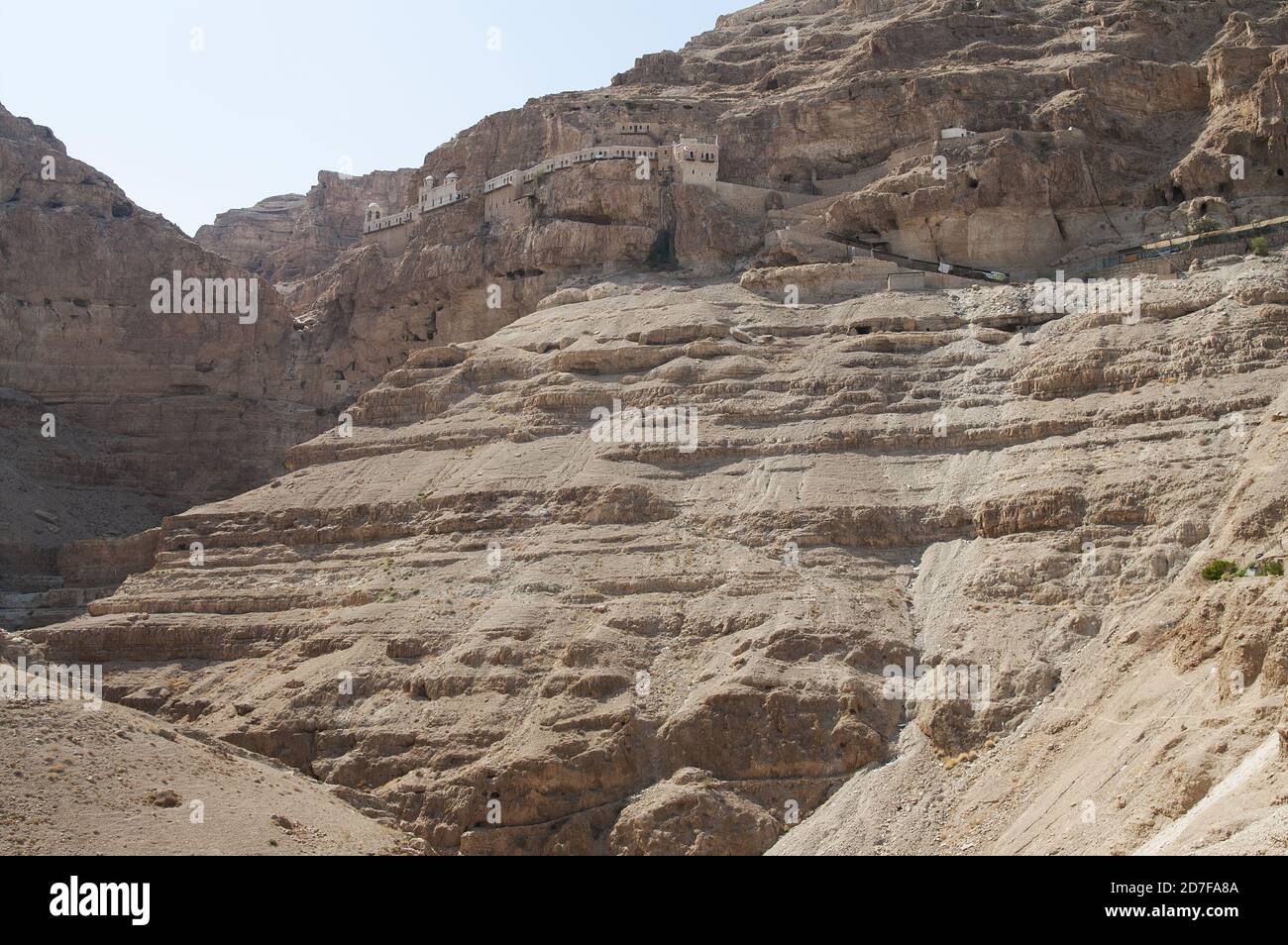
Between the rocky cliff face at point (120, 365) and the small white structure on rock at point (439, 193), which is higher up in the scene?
the small white structure on rock at point (439, 193)

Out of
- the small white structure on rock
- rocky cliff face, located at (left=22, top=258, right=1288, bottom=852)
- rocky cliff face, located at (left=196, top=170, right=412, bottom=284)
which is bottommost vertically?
rocky cliff face, located at (left=22, top=258, right=1288, bottom=852)

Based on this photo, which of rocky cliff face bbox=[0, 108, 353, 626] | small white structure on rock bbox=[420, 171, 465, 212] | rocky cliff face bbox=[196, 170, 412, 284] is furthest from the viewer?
rocky cliff face bbox=[196, 170, 412, 284]

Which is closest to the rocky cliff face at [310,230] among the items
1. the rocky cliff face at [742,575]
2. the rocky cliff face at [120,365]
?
the rocky cliff face at [120,365]

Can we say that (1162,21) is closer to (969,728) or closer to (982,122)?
(982,122)

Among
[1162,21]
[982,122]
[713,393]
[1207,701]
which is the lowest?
[1207,701]

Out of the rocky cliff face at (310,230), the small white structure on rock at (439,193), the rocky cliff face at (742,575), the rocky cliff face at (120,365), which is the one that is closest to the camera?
the rocky cliff face at (742,575)

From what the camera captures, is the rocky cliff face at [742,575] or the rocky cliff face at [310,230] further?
the rocky cliff face at [310,230]

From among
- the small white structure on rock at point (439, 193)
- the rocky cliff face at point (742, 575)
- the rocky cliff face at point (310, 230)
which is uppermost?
the rocky cliff face at point (310, 230)

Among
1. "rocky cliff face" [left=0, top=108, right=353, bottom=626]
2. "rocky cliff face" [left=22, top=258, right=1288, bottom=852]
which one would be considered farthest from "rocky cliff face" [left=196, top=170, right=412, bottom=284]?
"rocky cliff face" [left=22, top=258, right=1288, bottom=852]

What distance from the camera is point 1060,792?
102 feet

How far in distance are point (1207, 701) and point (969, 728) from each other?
7.82 metres

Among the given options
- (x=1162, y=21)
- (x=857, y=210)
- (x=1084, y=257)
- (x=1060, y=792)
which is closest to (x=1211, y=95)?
(x=1162, y=21)

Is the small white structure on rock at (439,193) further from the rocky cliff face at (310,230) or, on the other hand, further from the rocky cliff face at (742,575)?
the rocky cliff face at (310,230)

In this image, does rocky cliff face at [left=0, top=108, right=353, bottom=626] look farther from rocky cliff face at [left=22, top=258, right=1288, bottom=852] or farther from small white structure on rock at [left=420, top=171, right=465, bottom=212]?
rocky cliff face at [left=22, top=258, right=1288, bottom=852]
